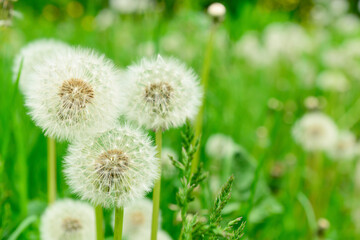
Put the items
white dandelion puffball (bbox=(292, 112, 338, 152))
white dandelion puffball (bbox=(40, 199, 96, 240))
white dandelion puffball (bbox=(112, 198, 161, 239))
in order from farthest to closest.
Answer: white dandelion puffball (bbox=(292, 112, 338, 152)) < white dandelion puffball (bbox=(112, 198, 161, 239)) < white dandelion puffball (bbox=(40, 199, 96, 240))

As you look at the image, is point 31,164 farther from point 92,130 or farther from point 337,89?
point 337,89

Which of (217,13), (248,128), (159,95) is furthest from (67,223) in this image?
(248,128)

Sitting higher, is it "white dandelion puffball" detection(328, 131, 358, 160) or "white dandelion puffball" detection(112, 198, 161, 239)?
"white dandelion puffball" detection(112, 198, 161, 239)

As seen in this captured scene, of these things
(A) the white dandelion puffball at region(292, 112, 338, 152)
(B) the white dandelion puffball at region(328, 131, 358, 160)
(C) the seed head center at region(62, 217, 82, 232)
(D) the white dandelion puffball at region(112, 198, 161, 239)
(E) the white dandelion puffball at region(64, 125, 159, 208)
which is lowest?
(B) the white dandelion puffball at region(328, 131, 358, 160)

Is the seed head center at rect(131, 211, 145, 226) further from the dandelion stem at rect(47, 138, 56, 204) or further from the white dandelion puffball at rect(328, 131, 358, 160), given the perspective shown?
the white dandelion puffball at rect(328, 131, 358, 160)

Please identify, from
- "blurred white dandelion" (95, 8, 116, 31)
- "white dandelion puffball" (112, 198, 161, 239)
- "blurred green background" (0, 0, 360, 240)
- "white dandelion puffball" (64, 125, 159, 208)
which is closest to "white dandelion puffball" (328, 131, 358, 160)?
"blurred green background" (0, 0, 360, 240)

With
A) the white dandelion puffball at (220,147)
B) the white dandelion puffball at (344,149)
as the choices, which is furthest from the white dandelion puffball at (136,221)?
the white dandelion puffball at (344,149)
